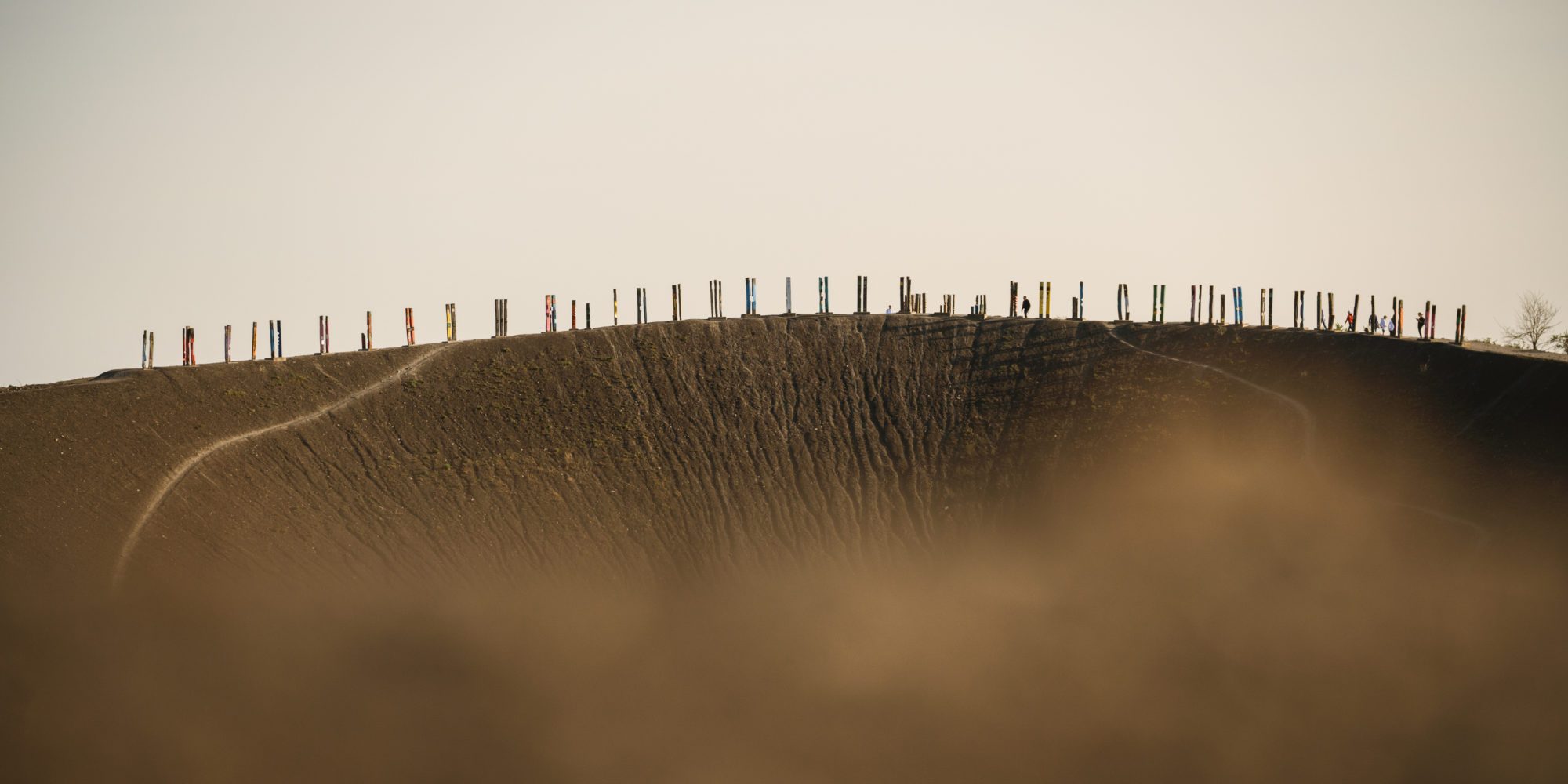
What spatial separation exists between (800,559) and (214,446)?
75.4ft

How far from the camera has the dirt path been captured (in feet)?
160

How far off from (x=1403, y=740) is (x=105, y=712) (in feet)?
125

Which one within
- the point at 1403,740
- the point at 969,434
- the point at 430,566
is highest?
the point at 969,434

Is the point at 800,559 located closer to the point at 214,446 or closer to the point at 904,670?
the point at 904,670

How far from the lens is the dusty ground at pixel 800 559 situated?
4281 cm

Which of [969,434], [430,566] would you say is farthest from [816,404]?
[430,566]

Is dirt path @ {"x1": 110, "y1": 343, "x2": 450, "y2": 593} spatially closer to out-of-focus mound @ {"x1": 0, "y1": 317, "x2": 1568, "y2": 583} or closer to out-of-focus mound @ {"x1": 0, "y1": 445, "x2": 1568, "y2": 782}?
out-of-focus mound @ {"x1": 0, "y1": 317, "x2": 1568, "y2": 583}

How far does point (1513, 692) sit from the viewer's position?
42.6 metres

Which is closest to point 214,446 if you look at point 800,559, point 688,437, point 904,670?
point 688,437

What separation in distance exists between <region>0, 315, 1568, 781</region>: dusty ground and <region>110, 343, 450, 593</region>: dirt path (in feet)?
0.41

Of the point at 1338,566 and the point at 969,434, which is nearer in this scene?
the point at 1338,566

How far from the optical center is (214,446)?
5491cm

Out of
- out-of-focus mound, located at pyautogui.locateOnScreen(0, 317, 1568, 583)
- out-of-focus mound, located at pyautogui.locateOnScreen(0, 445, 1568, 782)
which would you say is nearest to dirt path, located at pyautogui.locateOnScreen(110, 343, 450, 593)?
out-of-focus mound, located at pyautogui.locateOnScreen(0, 317, 1568, 583)

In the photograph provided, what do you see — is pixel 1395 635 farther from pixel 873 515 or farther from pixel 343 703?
pixel 343 703
